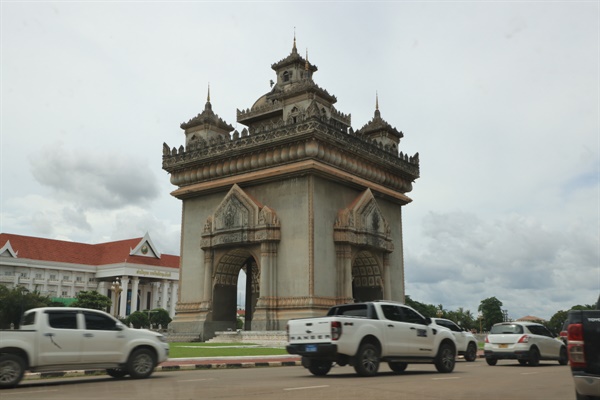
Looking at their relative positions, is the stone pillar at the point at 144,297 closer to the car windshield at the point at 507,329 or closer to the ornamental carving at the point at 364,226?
the ornamental carving at the point at 364,226

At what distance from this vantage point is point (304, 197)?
31.3m

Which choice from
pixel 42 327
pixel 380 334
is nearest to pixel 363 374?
pixel 380 334

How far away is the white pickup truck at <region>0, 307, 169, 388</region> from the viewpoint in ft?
41.1

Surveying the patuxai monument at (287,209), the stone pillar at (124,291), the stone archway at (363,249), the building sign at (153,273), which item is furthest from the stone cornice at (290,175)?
the building sign at (153,273)

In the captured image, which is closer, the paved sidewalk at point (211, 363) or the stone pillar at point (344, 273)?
the paved sidewalk at point (211, 363)

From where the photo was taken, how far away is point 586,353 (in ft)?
21.5

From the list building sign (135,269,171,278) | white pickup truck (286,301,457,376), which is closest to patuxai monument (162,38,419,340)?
white pickup truck (286,301,457,376)

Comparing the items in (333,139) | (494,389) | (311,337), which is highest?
(333,139)

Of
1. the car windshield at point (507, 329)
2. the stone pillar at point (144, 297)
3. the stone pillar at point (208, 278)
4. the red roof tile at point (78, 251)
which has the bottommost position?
the car windshield at point (507, 329)

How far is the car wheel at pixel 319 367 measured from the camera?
1472 cm

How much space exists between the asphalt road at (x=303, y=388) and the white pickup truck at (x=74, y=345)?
40 centimetres

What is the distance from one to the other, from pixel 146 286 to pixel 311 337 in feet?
355

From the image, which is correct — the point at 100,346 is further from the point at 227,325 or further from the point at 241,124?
the point at 241,124

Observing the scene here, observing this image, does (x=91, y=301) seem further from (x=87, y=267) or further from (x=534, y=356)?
(x=534, y=356)
